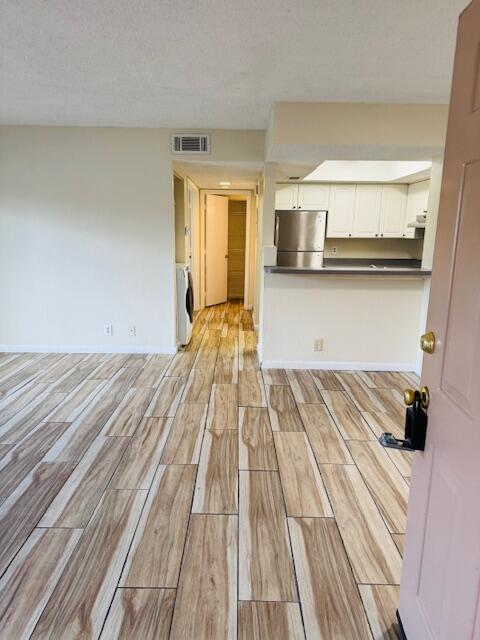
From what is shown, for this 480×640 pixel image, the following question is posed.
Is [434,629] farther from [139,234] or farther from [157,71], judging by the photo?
[139,234]

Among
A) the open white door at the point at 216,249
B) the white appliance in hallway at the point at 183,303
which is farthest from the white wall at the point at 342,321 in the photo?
the open white door at the point at 216,249

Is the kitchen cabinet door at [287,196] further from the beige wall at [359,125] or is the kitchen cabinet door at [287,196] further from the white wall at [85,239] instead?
the beige wall at [359,125]

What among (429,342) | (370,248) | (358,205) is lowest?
(429,342)

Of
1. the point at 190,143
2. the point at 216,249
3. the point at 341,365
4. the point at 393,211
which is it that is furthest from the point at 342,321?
the point at 216,249

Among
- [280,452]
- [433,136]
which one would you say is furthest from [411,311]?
[280,452]

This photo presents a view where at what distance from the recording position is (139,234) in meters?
4.32

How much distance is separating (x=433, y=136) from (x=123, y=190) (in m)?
3.04

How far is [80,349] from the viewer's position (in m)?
4.53

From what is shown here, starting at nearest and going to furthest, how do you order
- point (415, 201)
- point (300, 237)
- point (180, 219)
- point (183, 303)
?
point (183, 303) < point (180, 219) < point (300, 237) < point (415, 201)

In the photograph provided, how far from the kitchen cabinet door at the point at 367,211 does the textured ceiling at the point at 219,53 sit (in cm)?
278

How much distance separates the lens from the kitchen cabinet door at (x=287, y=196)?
5.85 m

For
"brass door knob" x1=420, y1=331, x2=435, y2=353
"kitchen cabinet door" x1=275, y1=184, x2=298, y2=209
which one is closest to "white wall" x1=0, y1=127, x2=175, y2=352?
"kitchen cabinet door" x1=275, y1=184, x2=298, y2=209

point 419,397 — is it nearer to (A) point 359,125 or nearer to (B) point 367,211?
(A) point 359,125

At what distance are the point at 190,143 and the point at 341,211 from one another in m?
2.73
